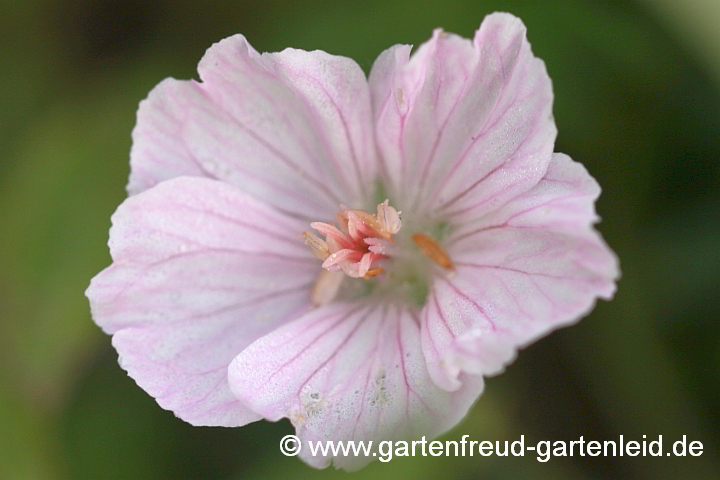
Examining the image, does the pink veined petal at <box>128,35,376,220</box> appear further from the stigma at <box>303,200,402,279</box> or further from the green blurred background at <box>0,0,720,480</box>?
the green blurred background at <box>0,0,720,480</box>

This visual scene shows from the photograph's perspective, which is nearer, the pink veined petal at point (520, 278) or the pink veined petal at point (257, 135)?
the pink veined petal at point (520, 278)

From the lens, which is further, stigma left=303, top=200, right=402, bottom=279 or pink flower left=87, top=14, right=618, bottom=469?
stigma left=303, top=200, right=402, bottom=279

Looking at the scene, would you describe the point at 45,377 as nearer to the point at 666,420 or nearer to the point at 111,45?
the point at 111,45

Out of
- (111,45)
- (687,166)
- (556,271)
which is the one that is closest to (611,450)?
(687,166)

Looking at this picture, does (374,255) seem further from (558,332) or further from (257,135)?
(558,332)

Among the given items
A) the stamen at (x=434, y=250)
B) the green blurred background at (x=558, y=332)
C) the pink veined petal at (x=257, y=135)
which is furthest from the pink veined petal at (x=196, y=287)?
the green blurred background at (x=558, y=332)

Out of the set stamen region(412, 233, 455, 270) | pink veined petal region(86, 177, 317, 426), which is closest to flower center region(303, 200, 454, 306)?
stamen region(412, 233, 455, 270)

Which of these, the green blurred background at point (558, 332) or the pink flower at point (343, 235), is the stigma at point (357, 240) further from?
the green blurred background at point (558, 332)
